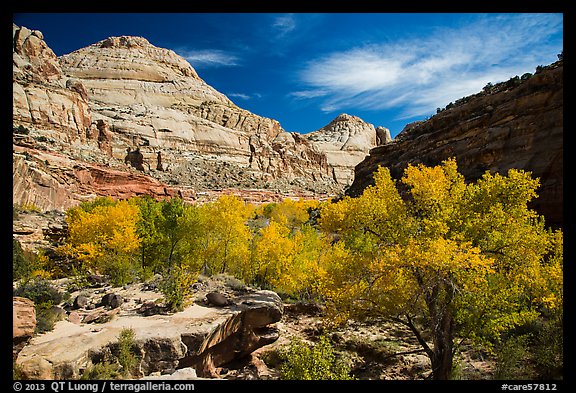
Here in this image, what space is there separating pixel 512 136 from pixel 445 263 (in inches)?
1090

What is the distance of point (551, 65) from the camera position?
28.7m

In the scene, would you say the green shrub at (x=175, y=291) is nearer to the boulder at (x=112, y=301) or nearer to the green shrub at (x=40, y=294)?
the boulder at (x=112, y=301)

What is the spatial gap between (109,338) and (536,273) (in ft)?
34.1

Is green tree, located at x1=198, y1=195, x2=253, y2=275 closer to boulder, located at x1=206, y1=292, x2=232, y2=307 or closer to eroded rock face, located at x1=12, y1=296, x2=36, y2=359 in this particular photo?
boulder, located at x1=206, y1=292, x2=232, y2=307

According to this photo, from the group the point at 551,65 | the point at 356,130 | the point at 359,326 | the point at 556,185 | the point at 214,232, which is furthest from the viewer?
the point at 356,130

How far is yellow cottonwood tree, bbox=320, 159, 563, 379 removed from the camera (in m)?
7.11

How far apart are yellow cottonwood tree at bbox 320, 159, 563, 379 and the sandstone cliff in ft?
57.4

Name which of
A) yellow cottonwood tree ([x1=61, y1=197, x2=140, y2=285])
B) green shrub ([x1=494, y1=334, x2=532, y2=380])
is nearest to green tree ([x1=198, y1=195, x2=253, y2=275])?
yellow cottonwood tree ([x1=61, y1=197, x2=140, y2=285])

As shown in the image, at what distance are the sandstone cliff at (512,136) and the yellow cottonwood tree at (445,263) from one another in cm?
1749

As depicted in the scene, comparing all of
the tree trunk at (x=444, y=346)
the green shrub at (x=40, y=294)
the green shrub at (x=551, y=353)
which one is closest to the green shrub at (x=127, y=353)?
the green shrub at (x=40, y=294)

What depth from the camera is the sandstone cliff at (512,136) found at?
21766mm

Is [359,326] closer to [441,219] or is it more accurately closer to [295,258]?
[295,258]

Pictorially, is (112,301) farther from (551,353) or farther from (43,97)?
(43,97)

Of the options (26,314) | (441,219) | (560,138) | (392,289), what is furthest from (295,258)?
(560,138)
